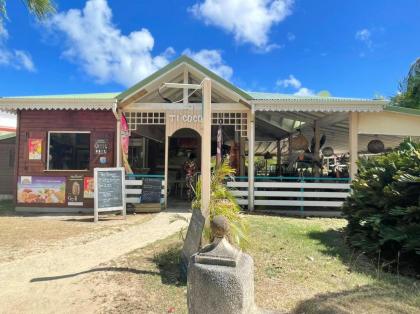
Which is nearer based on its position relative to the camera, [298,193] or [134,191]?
[298,193]

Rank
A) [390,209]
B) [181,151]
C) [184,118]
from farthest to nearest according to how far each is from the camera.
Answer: [181,151] < [184,118] < [390,209]

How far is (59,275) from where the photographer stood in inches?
203

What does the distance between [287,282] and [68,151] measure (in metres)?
8.66

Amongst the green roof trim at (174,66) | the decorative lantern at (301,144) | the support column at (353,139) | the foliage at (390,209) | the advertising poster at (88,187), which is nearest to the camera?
the foliage at (390,209)

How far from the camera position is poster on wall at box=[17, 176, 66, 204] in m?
11.2

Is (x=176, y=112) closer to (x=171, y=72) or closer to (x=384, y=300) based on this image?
(x=171, y=72)

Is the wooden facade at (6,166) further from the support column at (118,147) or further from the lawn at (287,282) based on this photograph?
the lawn at (287,282)

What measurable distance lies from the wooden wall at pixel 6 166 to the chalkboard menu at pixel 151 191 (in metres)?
8.19

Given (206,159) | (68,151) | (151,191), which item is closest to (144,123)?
(151,191)

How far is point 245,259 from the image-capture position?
320 centimetres

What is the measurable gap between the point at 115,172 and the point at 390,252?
6.93m

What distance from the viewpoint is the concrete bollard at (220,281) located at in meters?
2.98

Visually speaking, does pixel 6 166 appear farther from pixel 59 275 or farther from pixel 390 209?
pixel 390 209

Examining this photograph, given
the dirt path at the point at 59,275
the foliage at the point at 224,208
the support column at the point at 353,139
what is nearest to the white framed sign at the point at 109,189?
the dirt path at the point at 59,275
